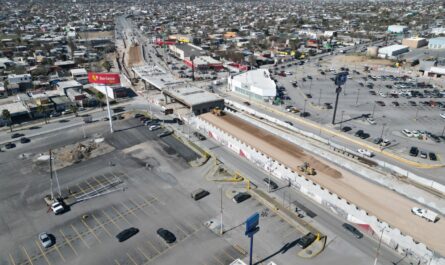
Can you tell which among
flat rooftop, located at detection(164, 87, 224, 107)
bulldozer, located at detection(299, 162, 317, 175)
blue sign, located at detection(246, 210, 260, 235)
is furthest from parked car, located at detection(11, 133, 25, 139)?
blue sign, located at detection(246, 210, 260, 235)

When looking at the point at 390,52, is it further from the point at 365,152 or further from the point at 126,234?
the point at 126,234

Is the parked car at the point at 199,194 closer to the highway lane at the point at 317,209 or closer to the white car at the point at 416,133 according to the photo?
the highway lane at the point at 317,209

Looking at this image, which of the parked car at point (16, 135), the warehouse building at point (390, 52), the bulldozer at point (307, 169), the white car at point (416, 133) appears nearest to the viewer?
the bulldozer at point (307, 169)

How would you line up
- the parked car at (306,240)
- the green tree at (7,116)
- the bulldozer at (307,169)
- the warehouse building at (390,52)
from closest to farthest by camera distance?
1. the parked car at (306,240)
2. the bulldozer at (307,169)
3. the green tree at (7,116)
4. the warehouse building at (390,52)

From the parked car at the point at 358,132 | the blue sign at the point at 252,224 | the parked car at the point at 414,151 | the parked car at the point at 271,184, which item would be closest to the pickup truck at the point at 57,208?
the blue sign at the point at 252,224

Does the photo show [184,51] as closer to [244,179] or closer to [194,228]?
[244,179]

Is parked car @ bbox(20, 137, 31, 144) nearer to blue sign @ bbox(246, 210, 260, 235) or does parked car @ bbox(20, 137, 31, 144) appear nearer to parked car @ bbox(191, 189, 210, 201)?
parked car @ bbox(191, 189, 210, 201)
